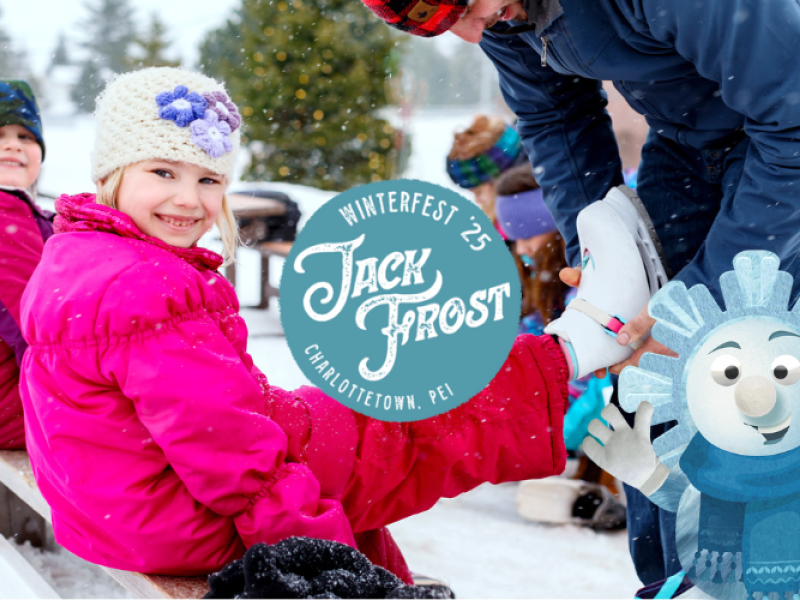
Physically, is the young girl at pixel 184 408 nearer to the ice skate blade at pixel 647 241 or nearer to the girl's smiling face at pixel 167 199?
the girl's smiling face at pixel 167 199

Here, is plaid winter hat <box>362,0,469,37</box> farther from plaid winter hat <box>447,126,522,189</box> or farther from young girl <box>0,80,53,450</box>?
plaid winter hat <box>447,126,522,189</box>

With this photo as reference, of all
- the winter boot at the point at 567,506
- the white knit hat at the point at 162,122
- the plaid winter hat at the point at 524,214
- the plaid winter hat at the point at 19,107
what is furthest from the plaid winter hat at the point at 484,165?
the white knit hat at the point at 162,122

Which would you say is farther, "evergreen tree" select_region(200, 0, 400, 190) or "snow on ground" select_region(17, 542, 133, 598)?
"evergreen tree" select_region(200, 0, 400, 190)

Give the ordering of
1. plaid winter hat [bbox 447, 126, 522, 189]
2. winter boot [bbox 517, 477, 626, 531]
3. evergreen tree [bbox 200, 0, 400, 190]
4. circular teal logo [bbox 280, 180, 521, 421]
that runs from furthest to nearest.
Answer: evergreen tree [bbox 200, 0, 400, 190] < plaid winter hat [bbox 447, 126, 522, 189] < winter boot [bbox 517, 477, 626, 531] < circular teal logo [bbox 280, 180, 521, 421]

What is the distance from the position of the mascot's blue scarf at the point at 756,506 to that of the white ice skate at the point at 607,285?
214 mm

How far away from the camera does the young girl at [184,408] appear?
0.92m

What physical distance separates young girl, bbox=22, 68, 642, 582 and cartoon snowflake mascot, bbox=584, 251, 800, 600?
0.84 feet

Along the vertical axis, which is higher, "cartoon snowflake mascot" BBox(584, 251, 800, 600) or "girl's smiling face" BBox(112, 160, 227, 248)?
"girl's smiling face" BBox(112, 160, 227, 248)

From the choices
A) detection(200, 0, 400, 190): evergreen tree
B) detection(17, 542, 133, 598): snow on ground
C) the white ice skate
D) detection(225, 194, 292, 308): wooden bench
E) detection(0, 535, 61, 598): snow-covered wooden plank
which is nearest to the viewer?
the white ice skate

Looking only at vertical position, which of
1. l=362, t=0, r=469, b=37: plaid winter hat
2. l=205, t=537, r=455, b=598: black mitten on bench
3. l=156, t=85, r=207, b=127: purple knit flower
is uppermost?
l=362, t=0, r=469, b=37: plaid winter hat

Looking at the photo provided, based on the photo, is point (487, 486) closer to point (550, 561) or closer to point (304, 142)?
point (550, 561)

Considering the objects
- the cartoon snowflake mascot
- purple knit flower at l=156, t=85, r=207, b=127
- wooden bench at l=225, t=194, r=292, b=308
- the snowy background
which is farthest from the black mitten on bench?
wooden bench at l=225, t=194, r=292, b=308

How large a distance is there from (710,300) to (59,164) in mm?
2961

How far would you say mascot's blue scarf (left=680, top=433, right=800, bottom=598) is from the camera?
2.68ft
